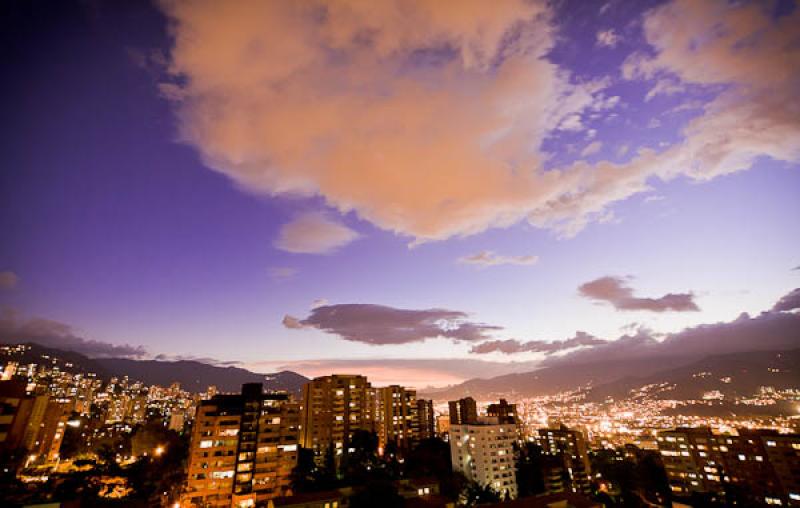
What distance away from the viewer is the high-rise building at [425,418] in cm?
9012

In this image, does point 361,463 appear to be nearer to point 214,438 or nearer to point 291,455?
point 291,455

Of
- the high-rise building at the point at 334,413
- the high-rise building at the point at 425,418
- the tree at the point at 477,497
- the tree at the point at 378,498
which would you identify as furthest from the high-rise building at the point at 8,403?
the high-rise building at the point at 425,418

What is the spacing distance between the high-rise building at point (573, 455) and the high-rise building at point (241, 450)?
49377 mm

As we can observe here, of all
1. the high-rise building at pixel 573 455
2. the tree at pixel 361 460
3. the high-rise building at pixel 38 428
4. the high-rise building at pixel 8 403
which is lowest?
the high-rise building at pixel 573 455

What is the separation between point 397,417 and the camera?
84938 mm

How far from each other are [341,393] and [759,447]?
68.4 meters

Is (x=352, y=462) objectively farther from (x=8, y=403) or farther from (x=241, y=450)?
(x=8, y=403)

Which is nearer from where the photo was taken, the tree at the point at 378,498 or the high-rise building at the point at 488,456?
the tree at the point at 378,498

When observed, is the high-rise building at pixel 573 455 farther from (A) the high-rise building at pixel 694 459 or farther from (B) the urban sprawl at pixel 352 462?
(A) the high-rise building at pixel 694 459

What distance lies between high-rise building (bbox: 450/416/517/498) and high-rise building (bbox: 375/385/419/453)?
19816 millimetres

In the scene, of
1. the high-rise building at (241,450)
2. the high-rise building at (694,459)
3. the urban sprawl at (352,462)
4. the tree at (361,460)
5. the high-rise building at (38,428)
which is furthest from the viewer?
the high-rise building at (38,428)

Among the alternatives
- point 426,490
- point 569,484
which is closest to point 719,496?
point 569,484

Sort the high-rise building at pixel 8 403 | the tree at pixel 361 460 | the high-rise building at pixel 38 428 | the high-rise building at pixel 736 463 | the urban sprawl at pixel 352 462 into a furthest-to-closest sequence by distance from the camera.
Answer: the high-rise building at pixel 38 428
the high-rise building at pixel 736 463
the tree at pixel 361 460
the urban sprawl at pixel 352 462
the high-rise building at pixel 8 403

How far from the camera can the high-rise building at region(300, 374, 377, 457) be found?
3017 inches
